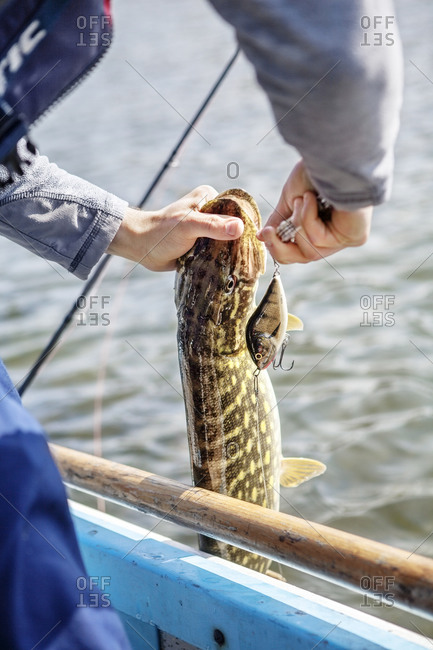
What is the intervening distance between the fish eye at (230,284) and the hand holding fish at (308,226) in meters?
0.34

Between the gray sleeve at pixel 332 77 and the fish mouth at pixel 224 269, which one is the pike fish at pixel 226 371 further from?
the gray sleeve at pixel 332 77

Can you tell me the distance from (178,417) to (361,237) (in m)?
3.59

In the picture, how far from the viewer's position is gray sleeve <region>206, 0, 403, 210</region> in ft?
3.04

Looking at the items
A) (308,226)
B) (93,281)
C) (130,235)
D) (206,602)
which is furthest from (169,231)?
(93,281)

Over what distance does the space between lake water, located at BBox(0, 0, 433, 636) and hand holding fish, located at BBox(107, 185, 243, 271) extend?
57 centimetres

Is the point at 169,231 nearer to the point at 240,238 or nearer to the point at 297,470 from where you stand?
the point at 240,238

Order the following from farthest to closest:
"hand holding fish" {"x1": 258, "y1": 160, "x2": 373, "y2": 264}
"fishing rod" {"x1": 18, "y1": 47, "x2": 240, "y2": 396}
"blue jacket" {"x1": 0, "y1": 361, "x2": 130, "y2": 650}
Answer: "fishing rod" {"x1": 18, "y1": 47, "x2": 240, "y2": 396} < "hand holding fish" {"x1": 258, "y1": 160, "x2": 373, "y2": 264} < "blue jacket" {"x1": 0, "y1": 361, "x2": 130, "y2": 650}

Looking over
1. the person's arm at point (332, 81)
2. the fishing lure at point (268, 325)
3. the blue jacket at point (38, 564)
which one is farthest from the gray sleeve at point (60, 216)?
the person's arm at point (332, 81)

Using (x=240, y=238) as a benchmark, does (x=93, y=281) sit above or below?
below

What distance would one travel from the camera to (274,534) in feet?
5.26

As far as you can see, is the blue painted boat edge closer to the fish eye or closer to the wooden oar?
the wooden oar

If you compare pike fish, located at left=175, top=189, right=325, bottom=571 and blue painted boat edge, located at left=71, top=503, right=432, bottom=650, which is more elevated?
pike fish, located at left=175, top=189, right=325, bottom=571

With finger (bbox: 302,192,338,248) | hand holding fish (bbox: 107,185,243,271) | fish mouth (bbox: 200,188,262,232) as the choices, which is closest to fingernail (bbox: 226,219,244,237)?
hand holding fish (bbox: 107,185,243,271)

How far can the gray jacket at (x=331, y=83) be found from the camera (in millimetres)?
925
